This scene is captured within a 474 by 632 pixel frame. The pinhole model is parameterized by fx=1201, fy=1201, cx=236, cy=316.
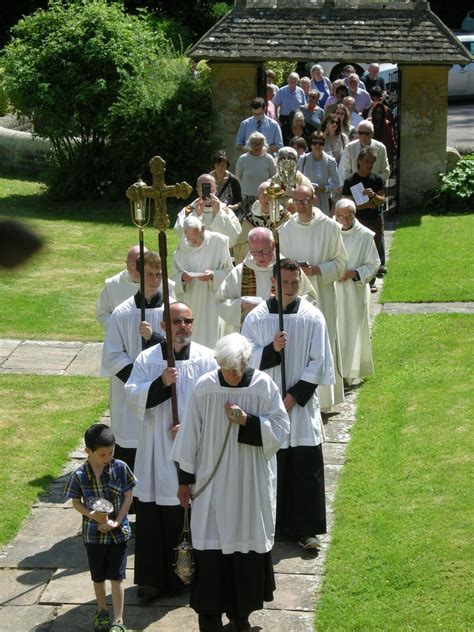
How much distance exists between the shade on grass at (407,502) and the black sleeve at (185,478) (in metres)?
1.14

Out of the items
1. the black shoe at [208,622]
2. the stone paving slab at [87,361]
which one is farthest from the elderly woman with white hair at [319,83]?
the black shoe at [208,622]

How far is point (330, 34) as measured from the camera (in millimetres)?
20391

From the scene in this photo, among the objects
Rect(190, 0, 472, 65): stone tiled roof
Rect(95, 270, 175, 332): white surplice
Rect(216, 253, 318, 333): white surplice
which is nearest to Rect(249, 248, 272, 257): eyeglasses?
Rect(216, 253, 318, 333): white surplice

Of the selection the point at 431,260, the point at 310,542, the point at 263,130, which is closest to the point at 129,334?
the point at 310,542

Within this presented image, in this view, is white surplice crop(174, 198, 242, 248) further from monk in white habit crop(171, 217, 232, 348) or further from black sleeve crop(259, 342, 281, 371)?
black sleeve crop(259, 342, 281, 371)

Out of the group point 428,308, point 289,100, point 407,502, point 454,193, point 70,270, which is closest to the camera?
point 407,502

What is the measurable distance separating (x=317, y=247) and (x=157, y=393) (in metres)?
3.85

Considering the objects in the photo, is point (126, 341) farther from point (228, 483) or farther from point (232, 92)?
point (232, 92)

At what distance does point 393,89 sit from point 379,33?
1001mm

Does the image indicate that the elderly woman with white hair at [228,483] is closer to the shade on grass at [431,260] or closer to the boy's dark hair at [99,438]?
the boy's dark hair at [99,438]

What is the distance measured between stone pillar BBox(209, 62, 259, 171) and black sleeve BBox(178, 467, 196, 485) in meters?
14.0

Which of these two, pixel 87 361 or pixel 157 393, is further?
pixel 87 361

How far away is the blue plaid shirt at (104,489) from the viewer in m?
6.64

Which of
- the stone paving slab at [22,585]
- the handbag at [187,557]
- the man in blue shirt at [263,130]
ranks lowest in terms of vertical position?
the stone paving slab at [22,585]
